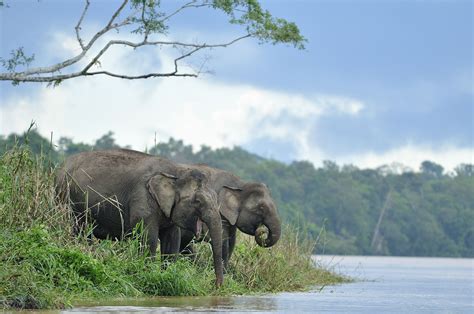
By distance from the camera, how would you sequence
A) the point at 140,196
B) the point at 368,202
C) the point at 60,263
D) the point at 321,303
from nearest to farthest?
the point at 60,263 → the point at 321,303 → the point at 140,196 → the point at 368,202

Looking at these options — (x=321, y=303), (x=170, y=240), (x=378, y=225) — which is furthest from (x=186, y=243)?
(x=378, y=225)

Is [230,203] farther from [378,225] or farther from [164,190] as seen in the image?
[378,225]

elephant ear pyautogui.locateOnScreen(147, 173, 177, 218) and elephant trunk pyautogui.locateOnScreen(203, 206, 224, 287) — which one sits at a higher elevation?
elephant ear pyautogui.locateOnScreen(147, 173, 177, 218)

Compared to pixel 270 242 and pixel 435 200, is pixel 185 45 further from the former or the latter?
pixel 435 200

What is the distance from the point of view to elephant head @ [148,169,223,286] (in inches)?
690

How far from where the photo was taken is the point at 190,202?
17750 millimetres

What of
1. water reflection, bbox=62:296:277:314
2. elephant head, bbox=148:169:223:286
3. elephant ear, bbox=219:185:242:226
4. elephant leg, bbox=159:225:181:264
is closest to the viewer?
water reflection, bbox=62:296:277:314

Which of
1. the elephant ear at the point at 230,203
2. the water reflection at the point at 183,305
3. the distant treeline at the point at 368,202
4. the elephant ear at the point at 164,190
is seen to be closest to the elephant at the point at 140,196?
the elephant ear at the point at 164,190

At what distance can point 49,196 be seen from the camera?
58.1ft

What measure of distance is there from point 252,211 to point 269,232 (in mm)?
458

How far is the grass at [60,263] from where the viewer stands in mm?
14766

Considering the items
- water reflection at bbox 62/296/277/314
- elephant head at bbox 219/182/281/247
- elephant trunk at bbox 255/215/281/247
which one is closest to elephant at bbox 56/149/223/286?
water reflection at bbox 62/296/277/314

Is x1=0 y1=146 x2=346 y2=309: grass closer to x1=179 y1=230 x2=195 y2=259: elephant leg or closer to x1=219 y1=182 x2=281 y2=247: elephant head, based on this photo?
x1=179 y1=230 x2=195 y2=259: elephant leg

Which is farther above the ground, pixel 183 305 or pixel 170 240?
pixel 170 240
